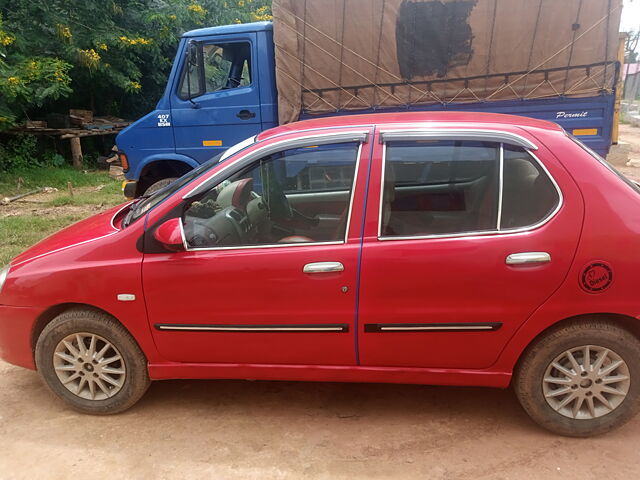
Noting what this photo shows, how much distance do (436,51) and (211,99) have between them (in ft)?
8.45

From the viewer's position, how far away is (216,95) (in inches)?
235

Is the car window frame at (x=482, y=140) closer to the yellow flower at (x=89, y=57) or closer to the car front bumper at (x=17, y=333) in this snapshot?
the car front bumper at (x=17, y=333)

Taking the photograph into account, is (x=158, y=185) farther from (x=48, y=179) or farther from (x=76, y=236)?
(x=48, y=179)

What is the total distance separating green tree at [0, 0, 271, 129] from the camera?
1012 cm

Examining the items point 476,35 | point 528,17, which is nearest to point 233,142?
point 476,35

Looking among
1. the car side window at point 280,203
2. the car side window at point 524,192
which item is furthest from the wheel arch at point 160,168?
the car side window at point 524,192

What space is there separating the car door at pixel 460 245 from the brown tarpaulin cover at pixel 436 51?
127 inches

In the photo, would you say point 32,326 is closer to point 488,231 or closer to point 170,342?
point 170,342

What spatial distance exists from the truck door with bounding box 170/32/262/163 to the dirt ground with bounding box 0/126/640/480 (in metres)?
3.46

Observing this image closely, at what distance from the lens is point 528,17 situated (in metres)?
5.29

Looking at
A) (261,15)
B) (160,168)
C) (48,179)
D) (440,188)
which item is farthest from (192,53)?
(261,15)

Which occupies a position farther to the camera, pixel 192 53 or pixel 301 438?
pixel 192 53

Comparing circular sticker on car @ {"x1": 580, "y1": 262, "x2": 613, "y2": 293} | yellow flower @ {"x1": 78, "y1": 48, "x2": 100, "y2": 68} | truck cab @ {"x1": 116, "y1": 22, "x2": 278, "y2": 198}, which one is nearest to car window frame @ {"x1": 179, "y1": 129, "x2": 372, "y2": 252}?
circular sticker on car @ {"x1": 580, "y1": 262, "x2": 613, "y2": 293}

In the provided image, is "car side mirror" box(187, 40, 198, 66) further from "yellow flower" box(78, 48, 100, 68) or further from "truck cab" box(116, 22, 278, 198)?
"yellow flower" box(78, 48, 100, 68)
